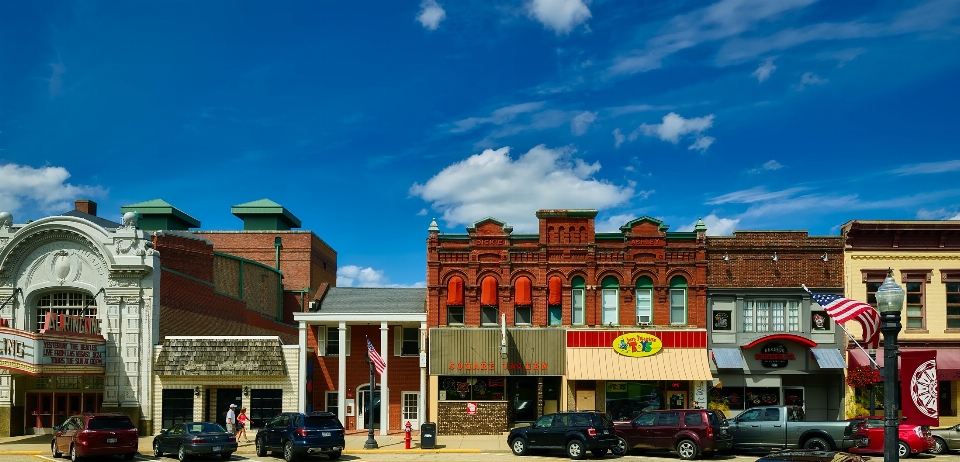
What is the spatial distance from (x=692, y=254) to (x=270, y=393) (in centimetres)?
1903

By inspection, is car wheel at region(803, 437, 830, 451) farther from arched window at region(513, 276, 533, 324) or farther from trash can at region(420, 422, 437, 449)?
arched window at region(513, 276, 533, 324)

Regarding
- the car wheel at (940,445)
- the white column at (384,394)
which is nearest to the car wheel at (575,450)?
the white column at (384,394)

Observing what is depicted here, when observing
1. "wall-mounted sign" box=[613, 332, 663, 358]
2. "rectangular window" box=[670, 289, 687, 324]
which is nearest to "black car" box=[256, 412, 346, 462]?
"wall-mounted sign" box=[613, 332, 663, 358]

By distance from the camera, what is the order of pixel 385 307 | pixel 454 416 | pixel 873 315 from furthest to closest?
pixel 385 307 < pixel 454 416 < pixel 873 315

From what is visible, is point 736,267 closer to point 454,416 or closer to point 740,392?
point 740,392

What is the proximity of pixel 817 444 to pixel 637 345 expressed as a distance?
1051 cm

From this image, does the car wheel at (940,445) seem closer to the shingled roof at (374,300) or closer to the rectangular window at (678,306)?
the rectangular window at (678,306)

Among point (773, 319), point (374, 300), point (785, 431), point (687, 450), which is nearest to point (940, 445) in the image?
point (785, 431)

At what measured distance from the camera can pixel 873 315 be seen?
1131 inches

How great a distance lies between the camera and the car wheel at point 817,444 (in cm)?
2871

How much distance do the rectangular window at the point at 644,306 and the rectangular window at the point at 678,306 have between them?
914 mm

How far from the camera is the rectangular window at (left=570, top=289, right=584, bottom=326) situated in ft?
129

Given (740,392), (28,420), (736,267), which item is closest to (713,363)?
(740,392)

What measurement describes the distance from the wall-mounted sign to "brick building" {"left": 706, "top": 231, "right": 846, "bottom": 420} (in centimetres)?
248
